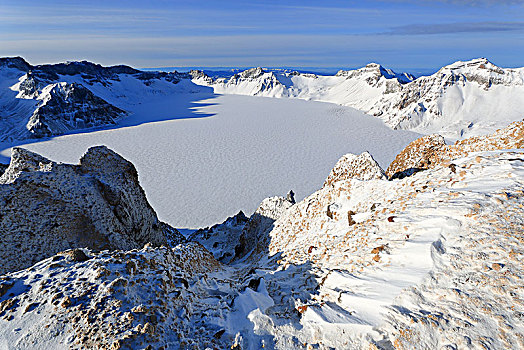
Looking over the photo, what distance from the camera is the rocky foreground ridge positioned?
4219 mm

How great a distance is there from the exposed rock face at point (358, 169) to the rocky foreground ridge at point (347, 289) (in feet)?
16.6

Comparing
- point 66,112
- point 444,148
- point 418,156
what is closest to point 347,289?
point 444,148

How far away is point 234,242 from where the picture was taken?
19.0m

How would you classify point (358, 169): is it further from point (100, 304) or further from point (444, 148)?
point (100, 304)

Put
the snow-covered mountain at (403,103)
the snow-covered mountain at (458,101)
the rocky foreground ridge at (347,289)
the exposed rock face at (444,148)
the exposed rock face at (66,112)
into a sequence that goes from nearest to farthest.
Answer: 1. the rocky foreground ridge at (347,289)
2. the exposed rock face at (444,148)
3. the snow-covered mountain at (458,101)
4. the snow-covered mountain at (403,103)
5. the exposed rock face at (66,112)

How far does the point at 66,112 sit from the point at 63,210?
8858 centimetres

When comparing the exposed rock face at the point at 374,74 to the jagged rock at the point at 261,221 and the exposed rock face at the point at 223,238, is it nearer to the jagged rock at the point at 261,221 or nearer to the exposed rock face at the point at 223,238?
the exposed rock face at the point at 223,238

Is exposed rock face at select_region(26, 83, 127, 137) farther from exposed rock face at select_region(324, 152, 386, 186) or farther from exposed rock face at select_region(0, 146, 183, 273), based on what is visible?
exposed rock face at select_region(324, 152, 386, 186)

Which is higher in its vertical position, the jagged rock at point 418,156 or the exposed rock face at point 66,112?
the jagged rock at point 418,156

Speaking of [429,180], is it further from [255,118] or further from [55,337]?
[255,118]

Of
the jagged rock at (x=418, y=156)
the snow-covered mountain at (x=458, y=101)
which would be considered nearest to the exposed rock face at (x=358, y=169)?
the jagged rock at (x=418, y=156)

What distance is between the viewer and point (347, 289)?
5445 mm

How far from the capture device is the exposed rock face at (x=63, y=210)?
29.5ft

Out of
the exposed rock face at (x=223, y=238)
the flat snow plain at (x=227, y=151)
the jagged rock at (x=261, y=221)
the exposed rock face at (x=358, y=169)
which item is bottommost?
the flat snow plain at (x=227, y=151)
